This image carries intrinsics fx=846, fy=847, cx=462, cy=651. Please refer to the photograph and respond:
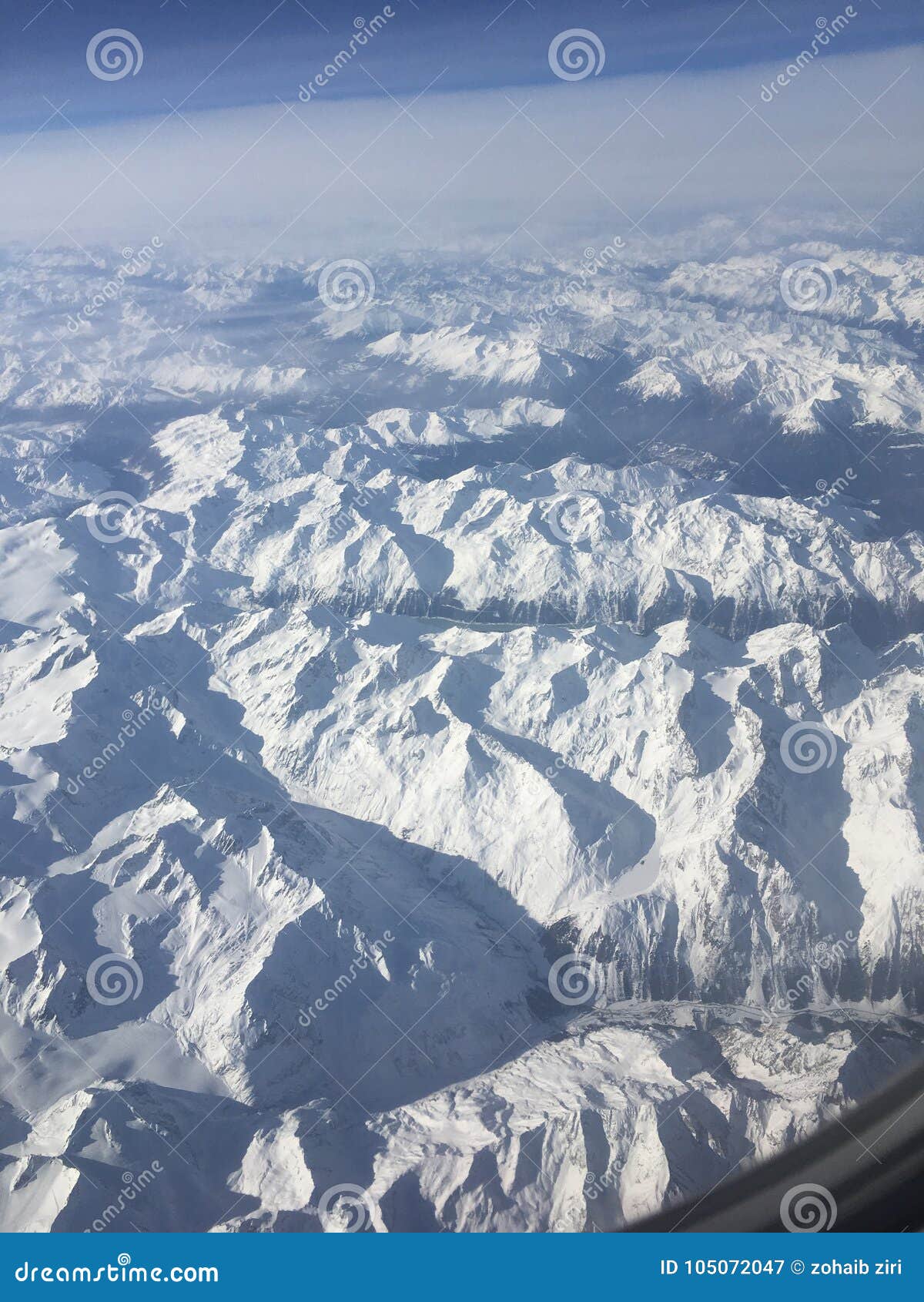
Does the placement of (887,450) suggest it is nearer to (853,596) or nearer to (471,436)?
(853,596)

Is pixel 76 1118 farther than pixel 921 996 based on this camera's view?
No

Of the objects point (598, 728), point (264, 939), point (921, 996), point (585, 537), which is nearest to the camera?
point (921, 996)

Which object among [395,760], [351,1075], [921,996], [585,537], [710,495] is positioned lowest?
[351,1075]

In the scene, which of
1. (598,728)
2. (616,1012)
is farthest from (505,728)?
(616,1012)

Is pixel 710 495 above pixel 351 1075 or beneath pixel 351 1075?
above

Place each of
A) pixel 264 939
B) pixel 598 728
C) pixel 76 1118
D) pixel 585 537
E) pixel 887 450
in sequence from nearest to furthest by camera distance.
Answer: pixel 76 1118
pixel 264 939
pixel 598 728
pixel 585 537
pixel 887 450

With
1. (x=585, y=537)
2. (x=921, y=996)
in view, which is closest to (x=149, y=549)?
(x=585, y=537)

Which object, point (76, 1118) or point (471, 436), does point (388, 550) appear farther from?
point (76, 1118)
